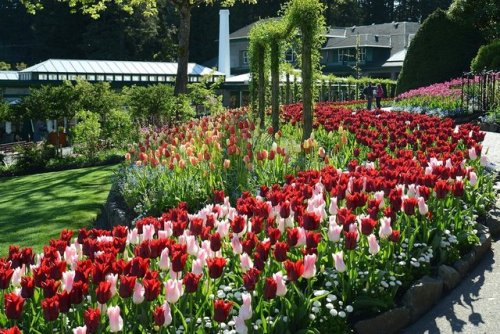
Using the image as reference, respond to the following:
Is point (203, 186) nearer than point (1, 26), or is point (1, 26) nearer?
point (203, 186)

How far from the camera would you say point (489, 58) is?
75.1ft

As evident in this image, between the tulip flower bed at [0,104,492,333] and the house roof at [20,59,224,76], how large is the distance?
108 ft

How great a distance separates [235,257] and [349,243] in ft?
3.00

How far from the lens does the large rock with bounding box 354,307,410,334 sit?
14.9 ft

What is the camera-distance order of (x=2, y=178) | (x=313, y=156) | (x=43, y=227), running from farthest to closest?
1. (x=2, y=178)
2. (x=43, y=227)
3. (x=313, y=156)

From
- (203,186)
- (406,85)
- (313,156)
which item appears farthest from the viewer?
(406,85)

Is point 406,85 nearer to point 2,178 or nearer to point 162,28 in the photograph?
point 2,178

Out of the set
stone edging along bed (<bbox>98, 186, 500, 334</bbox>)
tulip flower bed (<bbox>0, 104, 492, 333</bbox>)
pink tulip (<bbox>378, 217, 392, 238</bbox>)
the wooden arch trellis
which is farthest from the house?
pink tulip (<bbox>378, 217, 392, 238</bbox>)

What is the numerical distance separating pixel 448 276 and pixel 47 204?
9.42m

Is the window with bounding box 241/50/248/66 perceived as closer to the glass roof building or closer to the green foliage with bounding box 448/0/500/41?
the glass roof building

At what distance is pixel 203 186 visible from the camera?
27.2 ft

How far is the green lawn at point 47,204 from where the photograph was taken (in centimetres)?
1006

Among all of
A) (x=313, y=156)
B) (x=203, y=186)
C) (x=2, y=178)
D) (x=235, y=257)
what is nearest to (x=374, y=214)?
(x=235, y=257)

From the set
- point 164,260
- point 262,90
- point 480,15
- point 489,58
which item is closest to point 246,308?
point 164,260
